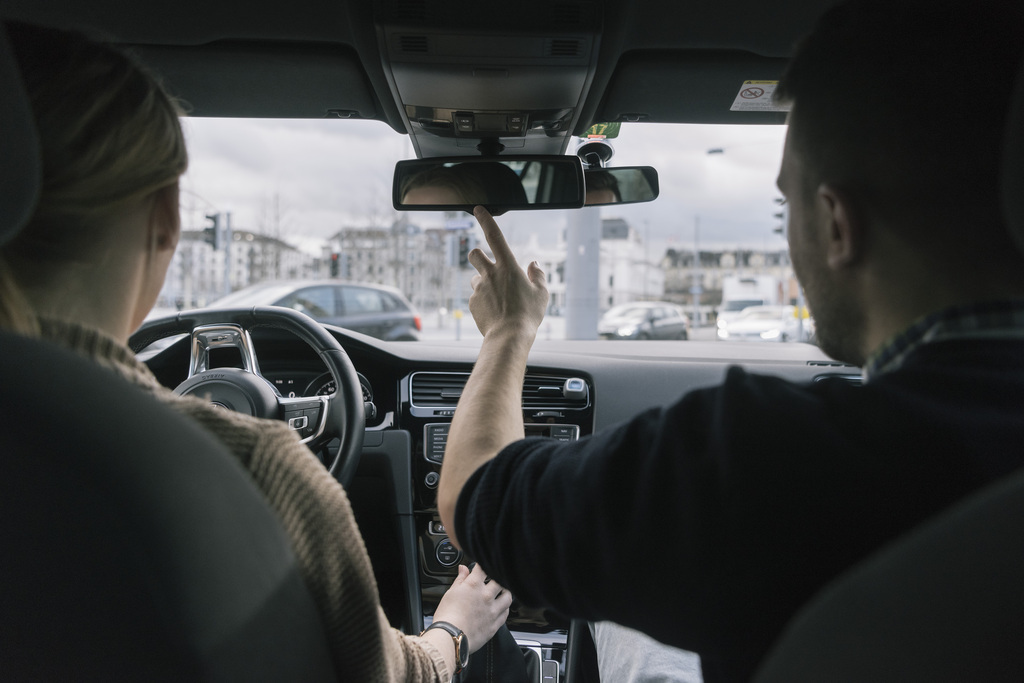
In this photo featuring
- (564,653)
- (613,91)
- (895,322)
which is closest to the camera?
(895,322)

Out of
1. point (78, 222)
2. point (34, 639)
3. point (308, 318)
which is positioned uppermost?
point (78, 222)

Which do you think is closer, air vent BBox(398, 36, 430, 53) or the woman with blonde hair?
the woman with blonde hair

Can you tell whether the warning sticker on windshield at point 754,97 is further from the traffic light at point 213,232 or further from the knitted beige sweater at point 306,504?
the traffic light at point 213,232

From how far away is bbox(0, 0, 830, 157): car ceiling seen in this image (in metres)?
1.92

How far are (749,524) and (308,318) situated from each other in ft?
6.77

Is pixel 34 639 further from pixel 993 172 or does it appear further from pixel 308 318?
pixel 308 318

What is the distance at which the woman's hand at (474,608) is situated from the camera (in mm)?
1990

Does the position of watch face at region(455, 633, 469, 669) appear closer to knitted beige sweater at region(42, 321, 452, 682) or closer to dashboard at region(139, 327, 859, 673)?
knitted beige sweater at region(42, 321, 452, 682)

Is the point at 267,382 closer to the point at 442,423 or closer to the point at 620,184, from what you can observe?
the point at 442,423

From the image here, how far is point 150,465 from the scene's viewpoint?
0.79 m

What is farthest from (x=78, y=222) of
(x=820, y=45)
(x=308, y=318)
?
(x=308, y=318)

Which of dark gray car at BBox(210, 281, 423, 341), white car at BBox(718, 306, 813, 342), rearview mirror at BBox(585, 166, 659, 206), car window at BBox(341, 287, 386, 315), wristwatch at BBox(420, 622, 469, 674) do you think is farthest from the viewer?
car window at BBox(341, 287, 386, 315)

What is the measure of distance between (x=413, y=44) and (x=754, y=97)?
4.41 feet

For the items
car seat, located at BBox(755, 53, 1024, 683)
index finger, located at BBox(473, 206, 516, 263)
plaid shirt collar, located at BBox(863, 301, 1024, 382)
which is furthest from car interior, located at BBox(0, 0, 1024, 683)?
index finger, located at BBox(473, 206, 516, 263)
